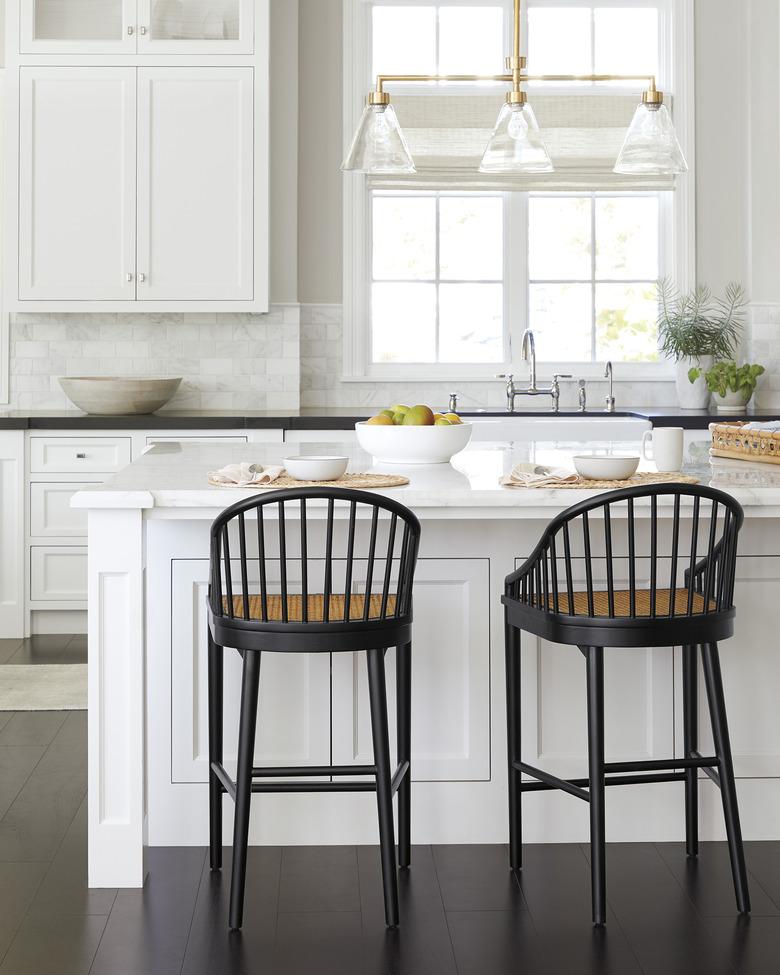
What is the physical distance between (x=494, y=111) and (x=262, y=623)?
409cm

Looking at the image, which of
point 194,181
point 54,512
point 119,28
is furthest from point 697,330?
point 54,512

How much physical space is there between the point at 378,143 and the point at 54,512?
269cm

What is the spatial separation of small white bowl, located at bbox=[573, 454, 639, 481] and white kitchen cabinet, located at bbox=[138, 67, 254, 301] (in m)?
2.90

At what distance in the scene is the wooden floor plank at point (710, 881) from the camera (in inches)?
101

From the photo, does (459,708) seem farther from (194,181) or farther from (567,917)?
(194,181)

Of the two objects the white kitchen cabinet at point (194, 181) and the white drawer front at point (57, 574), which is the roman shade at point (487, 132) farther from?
the white drawer front at point (57, 574)

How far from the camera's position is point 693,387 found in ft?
18.7

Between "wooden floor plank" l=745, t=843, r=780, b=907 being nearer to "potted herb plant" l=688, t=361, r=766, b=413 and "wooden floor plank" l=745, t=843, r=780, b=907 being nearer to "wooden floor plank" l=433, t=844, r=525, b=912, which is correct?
"wooden floor plank" l=433, t=844, r=525, b=912

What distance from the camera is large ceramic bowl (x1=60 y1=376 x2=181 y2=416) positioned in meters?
5.19

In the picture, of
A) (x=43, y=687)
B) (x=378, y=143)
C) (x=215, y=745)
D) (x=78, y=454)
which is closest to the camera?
(x=215, y=745)

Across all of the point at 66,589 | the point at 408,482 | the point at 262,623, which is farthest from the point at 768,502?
the point at 66,589

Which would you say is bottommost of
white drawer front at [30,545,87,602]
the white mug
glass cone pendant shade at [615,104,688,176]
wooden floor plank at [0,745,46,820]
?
wooden floor plank at [0,745,46,820]

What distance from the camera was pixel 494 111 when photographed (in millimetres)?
5781

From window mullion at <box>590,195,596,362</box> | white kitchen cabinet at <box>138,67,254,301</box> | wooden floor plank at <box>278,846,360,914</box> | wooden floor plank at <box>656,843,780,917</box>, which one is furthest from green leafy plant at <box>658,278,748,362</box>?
wooden floor plank at <box>278,846,360,914</box>
